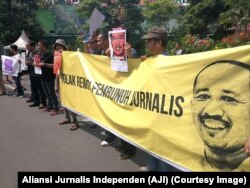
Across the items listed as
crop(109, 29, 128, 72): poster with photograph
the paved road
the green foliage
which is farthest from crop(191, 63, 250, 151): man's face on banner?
the green foliage

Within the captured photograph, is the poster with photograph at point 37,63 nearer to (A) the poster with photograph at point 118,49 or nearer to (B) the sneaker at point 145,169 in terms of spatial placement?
(A) the poster with photograph at point 118,49

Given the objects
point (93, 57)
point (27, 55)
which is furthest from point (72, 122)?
point (27, 55)

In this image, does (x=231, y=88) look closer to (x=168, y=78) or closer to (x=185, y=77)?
(x=185, y=77)

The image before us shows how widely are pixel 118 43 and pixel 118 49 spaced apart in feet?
0.30

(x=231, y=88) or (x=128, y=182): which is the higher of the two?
(x=231, y=88)

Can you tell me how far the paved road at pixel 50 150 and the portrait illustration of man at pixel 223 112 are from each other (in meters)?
1.87

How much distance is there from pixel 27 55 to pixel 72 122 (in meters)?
3.67

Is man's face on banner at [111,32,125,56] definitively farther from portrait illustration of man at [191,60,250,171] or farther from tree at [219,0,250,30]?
tree at [219,0,250,30]

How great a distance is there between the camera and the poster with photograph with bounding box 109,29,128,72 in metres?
5.51

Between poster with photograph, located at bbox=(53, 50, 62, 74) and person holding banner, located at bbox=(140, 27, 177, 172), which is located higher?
person holding banner, located at bbox=(140, 27, 177, 172)

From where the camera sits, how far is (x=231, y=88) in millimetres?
3615

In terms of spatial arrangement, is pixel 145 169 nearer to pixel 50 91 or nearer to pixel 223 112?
pixel 223 112

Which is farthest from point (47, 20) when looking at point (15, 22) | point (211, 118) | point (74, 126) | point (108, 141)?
point (211, 118)
